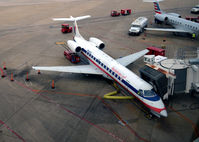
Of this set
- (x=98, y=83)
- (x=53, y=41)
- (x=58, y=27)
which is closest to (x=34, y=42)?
(x=53, y=41)

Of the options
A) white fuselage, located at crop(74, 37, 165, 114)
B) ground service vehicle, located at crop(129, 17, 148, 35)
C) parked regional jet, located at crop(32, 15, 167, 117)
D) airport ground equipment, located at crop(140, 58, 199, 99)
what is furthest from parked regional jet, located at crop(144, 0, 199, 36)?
airport ground equipment, located at crop(140, 58, 199, 99)

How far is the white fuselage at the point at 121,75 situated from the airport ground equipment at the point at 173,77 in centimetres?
79

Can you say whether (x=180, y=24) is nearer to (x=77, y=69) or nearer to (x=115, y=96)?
(x=77, y=69)

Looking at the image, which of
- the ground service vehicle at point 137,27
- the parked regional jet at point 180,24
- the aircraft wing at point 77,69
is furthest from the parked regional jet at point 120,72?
Answer: the parked regional jet at point 180,24

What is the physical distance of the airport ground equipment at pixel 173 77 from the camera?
15305 mm

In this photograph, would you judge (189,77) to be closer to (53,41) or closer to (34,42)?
(53,41)

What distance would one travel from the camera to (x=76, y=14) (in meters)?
50.5

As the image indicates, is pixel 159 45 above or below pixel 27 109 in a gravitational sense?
above

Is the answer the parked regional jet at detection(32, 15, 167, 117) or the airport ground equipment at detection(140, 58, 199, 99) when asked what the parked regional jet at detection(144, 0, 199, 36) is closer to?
the parked regional jet at detection(32, 15, 167, 117)

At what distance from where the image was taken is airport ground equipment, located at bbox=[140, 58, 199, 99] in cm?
1530

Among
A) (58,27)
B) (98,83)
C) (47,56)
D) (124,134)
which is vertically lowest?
(124,134)

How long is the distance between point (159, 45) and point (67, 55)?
15.0 metres

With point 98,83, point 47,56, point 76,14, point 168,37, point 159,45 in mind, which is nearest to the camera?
point 98,83

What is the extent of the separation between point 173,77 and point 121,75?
4569mm
